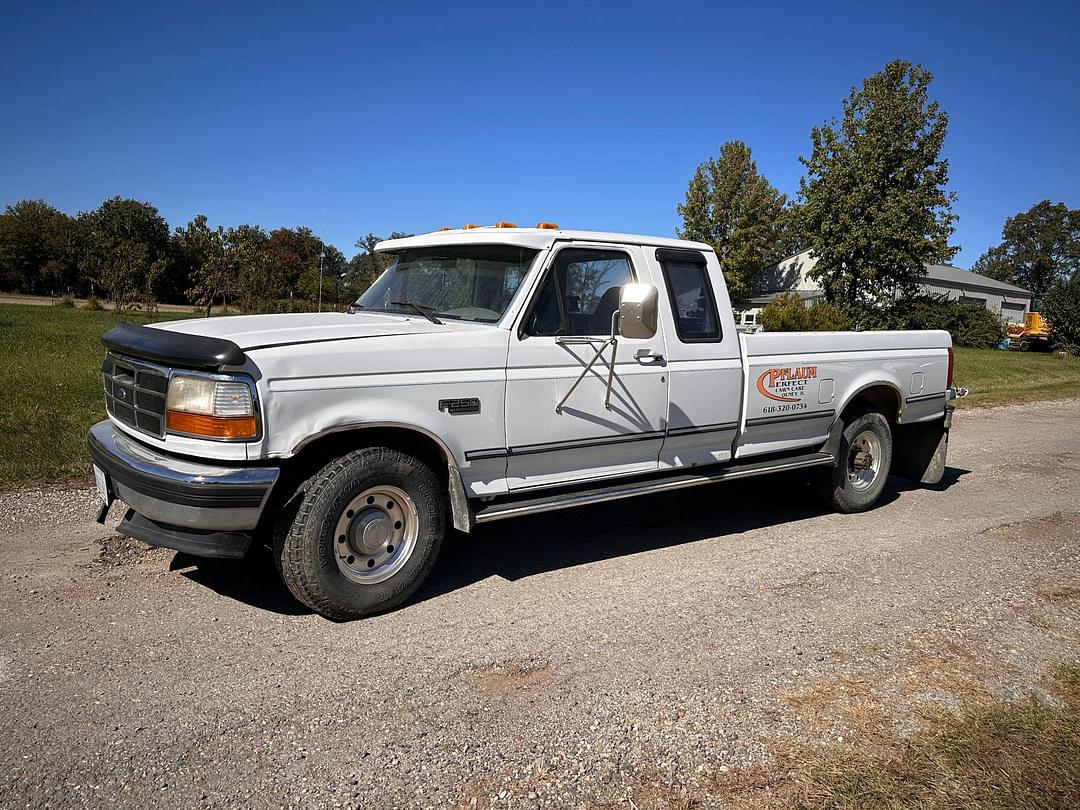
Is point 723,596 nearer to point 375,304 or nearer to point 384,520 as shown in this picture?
point 384,520

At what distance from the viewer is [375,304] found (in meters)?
5.44

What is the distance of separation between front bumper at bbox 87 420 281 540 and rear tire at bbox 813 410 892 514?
468 cm

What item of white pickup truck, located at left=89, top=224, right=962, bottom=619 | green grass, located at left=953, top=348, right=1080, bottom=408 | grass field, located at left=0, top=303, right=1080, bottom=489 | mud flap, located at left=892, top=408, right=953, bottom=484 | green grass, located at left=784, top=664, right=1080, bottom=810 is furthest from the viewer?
green grass, located at left=953, top=348, right=1080, bottom=408

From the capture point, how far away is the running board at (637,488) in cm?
450

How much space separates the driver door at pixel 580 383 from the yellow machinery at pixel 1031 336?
41690 millimetres

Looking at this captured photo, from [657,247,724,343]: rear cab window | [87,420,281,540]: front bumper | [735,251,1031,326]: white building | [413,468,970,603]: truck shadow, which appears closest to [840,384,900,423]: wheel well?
[413,468,970,603]: truck shadow

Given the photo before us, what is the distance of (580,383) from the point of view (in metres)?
4.73

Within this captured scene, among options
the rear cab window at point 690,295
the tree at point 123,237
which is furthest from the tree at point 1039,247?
the rear cab window at point 690,295

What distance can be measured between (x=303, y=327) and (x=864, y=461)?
16.1 feet

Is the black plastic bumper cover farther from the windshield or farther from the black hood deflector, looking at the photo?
the windshield

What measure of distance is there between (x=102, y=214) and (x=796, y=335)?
3094 inches

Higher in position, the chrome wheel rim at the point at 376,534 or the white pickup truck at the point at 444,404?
the white pickup truck at the point at 444,404

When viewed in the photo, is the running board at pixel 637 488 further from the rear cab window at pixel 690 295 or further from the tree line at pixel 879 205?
the tree line at pixel 879 205

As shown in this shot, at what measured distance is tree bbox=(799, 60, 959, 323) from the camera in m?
34.2
